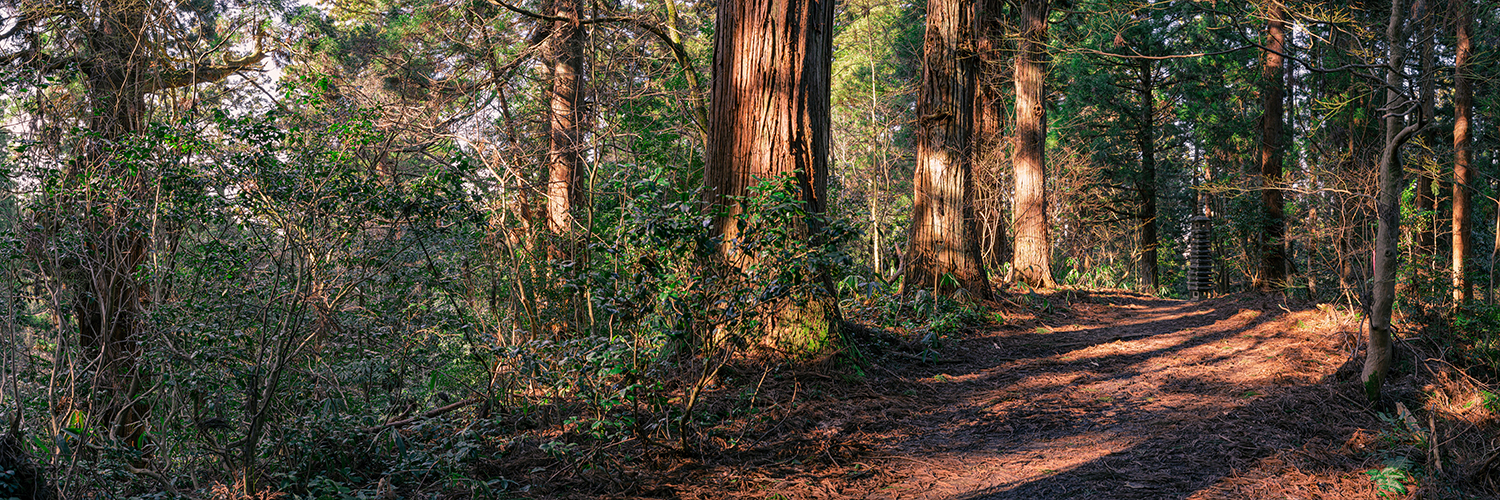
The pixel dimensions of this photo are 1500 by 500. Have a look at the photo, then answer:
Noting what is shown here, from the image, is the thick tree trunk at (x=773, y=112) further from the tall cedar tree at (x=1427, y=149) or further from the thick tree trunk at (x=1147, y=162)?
the thick tree trunk at (x=1147, y=162)

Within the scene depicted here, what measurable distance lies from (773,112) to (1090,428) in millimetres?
2758

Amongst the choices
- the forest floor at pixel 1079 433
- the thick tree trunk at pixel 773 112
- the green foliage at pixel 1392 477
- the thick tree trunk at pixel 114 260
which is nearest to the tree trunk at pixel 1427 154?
the forest floor at pixel 1079 433

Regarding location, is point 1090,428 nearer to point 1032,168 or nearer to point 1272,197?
point 1032,168

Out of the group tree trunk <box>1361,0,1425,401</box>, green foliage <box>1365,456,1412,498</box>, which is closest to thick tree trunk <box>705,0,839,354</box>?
green foliage <box>1365,456,1412,498</box>

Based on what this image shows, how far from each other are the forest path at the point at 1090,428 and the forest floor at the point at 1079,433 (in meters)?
0.01

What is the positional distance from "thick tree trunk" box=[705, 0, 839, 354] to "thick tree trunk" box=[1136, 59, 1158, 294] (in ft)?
53.0

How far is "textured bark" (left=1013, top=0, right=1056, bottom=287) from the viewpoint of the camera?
11.8 metres

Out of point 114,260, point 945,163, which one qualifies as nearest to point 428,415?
point 114,260

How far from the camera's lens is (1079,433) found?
416 centimetres

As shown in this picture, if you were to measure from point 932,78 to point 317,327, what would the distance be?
705cm

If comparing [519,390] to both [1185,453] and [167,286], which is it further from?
[1185,453]

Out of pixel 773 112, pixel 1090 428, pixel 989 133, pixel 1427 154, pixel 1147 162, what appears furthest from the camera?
pixel 1147 162

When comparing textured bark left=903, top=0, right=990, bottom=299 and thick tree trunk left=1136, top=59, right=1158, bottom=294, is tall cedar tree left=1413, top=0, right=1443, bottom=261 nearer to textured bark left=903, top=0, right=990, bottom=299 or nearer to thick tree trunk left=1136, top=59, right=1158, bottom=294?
textured bark left=903, top=0, right=990, bottom=299

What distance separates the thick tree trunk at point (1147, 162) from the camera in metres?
19.2
